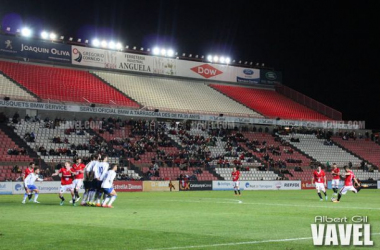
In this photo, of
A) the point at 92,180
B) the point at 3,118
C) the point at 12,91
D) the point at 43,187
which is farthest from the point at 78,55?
the point at 92,180

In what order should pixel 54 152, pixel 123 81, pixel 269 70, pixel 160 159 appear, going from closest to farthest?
pixel 54 152, pixel 160 159, pixel 123 81, pixel 269 70

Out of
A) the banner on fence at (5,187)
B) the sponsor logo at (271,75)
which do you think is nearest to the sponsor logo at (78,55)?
the banner on fence at (5,187)

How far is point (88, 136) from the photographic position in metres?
55.7

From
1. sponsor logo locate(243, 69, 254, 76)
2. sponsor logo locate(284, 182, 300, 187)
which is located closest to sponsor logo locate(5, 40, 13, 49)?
sponsor logo locate(284, 182, 300, 187)

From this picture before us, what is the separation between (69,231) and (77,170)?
13.4 metres

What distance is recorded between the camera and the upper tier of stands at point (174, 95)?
6656 centimetres

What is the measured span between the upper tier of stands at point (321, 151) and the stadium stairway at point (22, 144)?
114ft

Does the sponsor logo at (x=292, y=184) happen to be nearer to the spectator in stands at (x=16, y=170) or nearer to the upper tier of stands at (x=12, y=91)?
the spectator in stands at (x=16, y=170)

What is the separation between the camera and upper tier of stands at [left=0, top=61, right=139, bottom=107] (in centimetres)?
5862

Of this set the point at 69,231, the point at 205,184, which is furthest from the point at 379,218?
the point at 205,184

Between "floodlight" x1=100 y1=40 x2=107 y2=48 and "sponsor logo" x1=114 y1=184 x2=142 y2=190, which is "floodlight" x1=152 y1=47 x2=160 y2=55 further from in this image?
"sponsor logo" x1=114 y1=184 x2=142 y2=190

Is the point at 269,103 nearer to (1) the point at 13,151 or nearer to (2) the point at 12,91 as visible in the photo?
(2) the point at 12,91

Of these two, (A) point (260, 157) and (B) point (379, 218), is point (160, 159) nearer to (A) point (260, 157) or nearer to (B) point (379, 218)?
(A) point (260, 157)

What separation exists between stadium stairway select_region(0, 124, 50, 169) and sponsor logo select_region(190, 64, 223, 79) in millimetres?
33237
